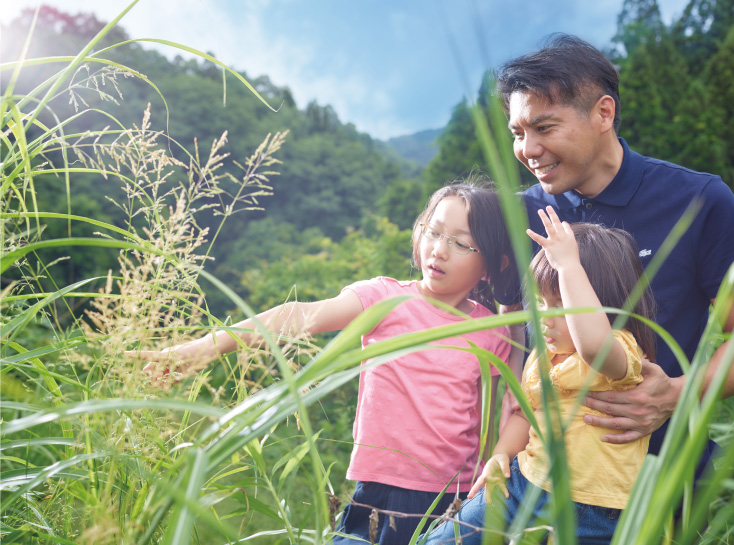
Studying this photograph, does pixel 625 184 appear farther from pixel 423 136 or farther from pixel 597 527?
pixel 423 136

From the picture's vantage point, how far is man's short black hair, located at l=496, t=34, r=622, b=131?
2008 mm

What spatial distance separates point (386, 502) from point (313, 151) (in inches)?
815

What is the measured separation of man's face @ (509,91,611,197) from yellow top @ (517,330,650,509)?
70 cm

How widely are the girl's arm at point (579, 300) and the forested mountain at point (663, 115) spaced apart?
23.4 feet

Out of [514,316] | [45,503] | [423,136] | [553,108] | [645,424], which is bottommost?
[45,503]

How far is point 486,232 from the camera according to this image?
6.51ft

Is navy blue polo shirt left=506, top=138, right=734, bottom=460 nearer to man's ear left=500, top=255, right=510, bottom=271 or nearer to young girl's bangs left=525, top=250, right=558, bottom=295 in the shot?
man's ear left=500, top=255, right=510, bottom=271

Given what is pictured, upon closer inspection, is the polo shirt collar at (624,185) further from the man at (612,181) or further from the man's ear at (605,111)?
the man's ear at (605,111)

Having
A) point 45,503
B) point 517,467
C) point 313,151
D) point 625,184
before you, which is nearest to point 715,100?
point 313,151

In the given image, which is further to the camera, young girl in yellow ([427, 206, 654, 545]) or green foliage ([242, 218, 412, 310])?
green foliage ([242, 218, 412, 310])

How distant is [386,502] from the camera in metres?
1.84

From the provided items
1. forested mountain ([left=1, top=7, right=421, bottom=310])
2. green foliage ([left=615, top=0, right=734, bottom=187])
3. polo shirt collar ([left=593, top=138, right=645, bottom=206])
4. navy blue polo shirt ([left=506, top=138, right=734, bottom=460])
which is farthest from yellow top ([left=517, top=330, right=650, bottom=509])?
forested mountain ([left=1, top=7, right=421, bottom=310])

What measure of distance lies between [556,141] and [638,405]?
2.99 ft

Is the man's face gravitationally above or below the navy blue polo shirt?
above
